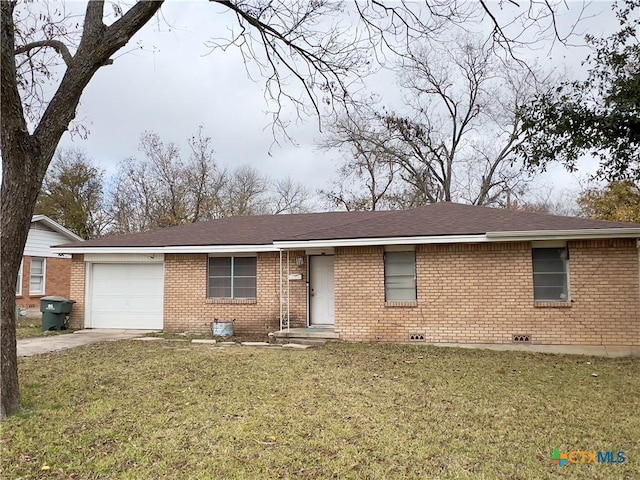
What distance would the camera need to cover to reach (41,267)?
803 inches

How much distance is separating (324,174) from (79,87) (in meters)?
28.2

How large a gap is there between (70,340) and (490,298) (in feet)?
33.4

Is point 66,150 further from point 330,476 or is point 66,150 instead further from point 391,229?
point 330,476

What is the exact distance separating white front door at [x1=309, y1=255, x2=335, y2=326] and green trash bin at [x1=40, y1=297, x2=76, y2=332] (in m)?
7.21

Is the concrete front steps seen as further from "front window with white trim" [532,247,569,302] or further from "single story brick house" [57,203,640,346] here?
"front window with white trim" [532,247,569,302]

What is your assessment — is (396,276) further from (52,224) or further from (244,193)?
(244,193)

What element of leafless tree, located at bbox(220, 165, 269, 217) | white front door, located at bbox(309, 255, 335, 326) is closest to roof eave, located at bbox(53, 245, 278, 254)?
white front door, located at bbox(309, 255, 335, 326)

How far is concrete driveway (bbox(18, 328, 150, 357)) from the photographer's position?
10125mm

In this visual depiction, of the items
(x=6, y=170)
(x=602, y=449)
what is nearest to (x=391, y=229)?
(x=602, y=449)

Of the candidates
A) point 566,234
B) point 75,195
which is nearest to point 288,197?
point 75,195

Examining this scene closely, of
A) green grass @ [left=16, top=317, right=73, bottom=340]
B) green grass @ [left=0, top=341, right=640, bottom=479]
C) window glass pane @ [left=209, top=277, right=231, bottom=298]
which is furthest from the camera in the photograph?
window glass pane @ [left=209, top=277, right=231, bottom=298]

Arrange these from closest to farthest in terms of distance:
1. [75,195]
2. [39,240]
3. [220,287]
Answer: [220,287] < [39,240] < [75,195]

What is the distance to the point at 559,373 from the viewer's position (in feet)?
25.4

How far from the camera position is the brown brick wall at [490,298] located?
32.1 ft
